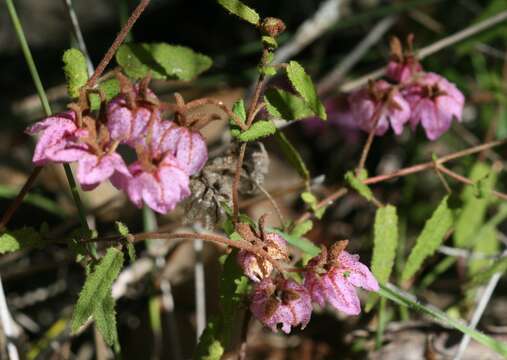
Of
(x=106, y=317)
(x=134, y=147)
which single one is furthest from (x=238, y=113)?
(x=106, y=317)

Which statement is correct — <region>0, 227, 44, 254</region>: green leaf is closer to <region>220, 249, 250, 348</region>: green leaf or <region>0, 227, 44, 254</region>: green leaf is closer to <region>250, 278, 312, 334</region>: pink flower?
<region>220, 249, 250, 348</region>: green leaf

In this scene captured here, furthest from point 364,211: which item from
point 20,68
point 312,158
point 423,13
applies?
point 20,68

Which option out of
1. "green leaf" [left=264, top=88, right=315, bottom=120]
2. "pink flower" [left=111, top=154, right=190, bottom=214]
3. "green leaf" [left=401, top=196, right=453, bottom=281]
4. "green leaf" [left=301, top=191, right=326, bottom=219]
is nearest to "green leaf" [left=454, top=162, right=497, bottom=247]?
"green leaf" [left=401, top=196, right=453, bottom=281]

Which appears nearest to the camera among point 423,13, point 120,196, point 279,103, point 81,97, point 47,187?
point 81,97

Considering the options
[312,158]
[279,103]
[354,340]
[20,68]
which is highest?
[279,103]

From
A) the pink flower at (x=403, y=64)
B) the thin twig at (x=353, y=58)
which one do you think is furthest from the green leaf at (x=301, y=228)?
the thin twig at (x=353, y=58)

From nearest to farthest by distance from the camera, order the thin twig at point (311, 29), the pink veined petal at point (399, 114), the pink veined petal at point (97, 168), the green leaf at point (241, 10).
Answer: the pink veined petal at point (97, 168)
the green leaf at point (241, 10)
the pink veined petal at point (399, 114)
the thin twig at point (311, 29)

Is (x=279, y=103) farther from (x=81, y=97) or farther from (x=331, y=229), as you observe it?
(x=331, y=229)

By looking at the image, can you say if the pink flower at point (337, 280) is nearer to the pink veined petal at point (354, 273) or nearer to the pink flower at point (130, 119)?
the pink veined petal at point (354, 273)
